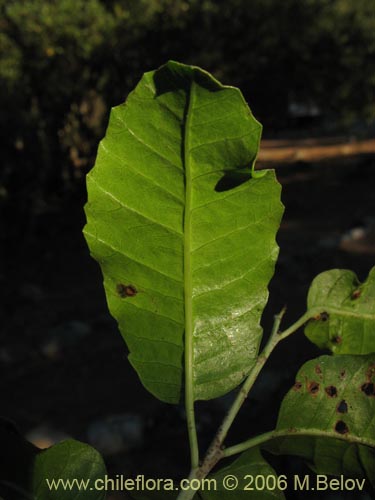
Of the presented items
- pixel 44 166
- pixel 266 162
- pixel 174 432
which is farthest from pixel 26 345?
pixel 266 162

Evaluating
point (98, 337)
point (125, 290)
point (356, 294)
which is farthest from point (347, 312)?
point (98, 337)

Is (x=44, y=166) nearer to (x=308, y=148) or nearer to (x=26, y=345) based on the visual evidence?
(x=26, y=345)

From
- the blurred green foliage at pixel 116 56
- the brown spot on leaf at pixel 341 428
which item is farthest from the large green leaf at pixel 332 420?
the blurred green foliage at pixel 116 56

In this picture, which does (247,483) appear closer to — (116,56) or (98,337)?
(98,337)

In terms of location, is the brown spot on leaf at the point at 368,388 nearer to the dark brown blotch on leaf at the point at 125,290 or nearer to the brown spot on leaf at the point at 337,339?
the brown spot on leaf at the point at 337,339

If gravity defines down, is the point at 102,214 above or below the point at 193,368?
above

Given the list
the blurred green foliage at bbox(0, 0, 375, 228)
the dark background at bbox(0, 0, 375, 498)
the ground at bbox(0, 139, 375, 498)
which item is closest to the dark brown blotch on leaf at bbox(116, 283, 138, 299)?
the dark background at bbox(0, 0, 375, 498)
